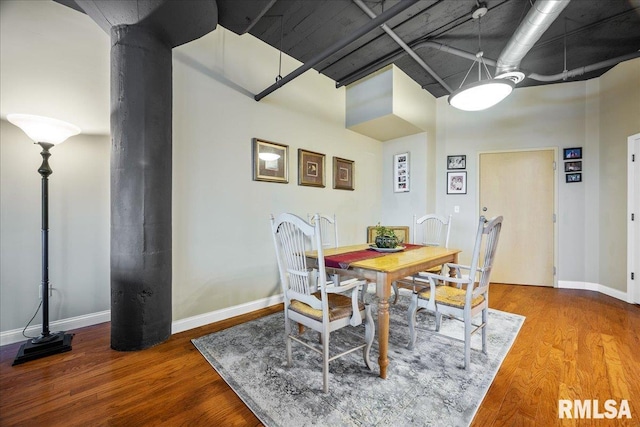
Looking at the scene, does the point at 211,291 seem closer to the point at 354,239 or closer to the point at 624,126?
the point at 354,239

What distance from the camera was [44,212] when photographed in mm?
2031

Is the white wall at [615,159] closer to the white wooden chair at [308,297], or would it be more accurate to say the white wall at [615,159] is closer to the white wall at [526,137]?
the white wall at [526,137]

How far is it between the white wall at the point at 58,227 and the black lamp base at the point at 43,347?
0.32 metres

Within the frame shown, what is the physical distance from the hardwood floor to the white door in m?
1.11

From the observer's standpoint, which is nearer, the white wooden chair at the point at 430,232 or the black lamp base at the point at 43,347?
the black lamp base at the point at 43,347

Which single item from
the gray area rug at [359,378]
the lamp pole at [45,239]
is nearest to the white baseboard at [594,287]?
the gray area rug at [359,378]

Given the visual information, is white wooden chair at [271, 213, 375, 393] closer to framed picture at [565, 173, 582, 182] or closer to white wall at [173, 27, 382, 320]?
white wall at [173, 27, 382, 320]

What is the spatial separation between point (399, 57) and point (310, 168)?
181 cm

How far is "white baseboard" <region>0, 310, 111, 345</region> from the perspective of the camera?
6.75 ft

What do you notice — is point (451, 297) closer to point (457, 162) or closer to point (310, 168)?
point (310, 168)

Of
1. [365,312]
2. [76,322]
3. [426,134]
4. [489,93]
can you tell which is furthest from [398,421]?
[426,134]

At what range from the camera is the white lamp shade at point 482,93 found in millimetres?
2030

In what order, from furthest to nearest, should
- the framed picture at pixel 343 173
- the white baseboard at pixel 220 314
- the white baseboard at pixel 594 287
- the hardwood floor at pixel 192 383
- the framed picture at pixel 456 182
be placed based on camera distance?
the framed picture at pixel 456 182, the framed picture at pixel 343 173, the white baseboard at pixel 594 287, the white baseboard at pixel 220 314, the hardwood floor at pixel 192 383
